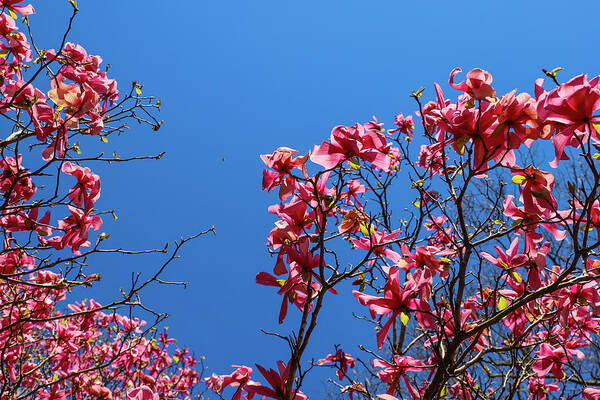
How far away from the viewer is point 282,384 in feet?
4.34

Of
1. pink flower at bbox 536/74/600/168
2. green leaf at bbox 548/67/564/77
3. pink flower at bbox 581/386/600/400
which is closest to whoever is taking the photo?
pink flower at bbox 536/74/600/168

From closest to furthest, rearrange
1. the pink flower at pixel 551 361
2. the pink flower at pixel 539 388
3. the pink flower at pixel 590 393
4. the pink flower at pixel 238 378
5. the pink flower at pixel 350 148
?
the pink flower at pixel 350 148, the pink flower at pixel 238 378, the pink flower at pixel 590 393, the pink flower at pixel 551 361, the pink flower at pixel 539 388

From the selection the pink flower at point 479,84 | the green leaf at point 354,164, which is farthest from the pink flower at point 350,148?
the pink flower at point 479,84

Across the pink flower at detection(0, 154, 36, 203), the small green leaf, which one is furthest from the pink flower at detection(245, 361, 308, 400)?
the pink flower at detection(0, 154, 36, 203)

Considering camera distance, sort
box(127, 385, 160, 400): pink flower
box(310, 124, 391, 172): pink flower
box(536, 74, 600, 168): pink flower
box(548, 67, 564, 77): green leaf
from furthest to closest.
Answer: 1. box(127, 385, 160, 400): pink flower
2. box(310, 124, 391, 172): pink flower
3. box(548, 67, 564, 77): green leaf
4. box(536, 74, 600, 168): pink flower

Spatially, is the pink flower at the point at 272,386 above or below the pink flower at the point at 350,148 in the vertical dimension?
below

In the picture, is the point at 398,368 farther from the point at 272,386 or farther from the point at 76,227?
the point at 76,227

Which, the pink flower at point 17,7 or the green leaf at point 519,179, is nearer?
the green leaf at point 519,179

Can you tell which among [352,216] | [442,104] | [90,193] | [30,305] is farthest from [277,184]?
[30,305]

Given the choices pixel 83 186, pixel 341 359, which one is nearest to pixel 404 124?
pixel 341 359

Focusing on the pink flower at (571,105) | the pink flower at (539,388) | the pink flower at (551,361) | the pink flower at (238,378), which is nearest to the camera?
the pink flower at (571,105)

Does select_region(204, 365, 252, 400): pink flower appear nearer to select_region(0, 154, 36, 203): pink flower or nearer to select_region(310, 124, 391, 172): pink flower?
select_region(310, 124, 391, 172): pink flower

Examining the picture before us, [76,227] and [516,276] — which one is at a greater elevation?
[76,227]

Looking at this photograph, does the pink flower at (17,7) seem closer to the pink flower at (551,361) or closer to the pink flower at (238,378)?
the pink flower at (238,378)
